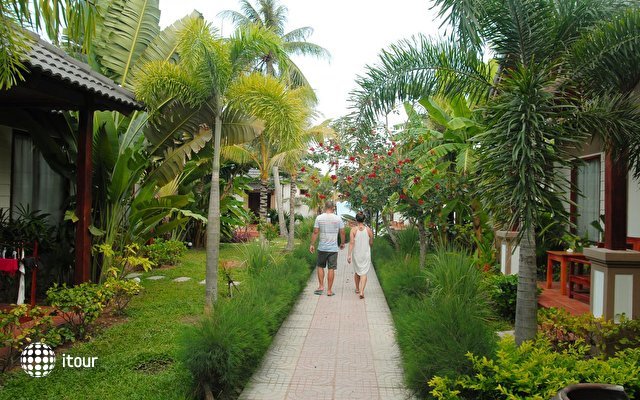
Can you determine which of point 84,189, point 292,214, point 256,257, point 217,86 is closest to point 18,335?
point 84,189

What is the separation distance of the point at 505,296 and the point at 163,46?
306 inches

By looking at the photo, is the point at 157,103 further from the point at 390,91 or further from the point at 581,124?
the point at 581,124

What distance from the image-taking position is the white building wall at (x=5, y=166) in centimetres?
816

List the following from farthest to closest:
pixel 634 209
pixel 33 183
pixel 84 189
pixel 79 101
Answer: pixel 33 183 < pixel 634 209 < pixel 84 189 < pixel 79 101

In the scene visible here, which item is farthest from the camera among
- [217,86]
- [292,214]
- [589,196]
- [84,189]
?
[292,214]

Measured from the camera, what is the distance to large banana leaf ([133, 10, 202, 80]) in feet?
31.0

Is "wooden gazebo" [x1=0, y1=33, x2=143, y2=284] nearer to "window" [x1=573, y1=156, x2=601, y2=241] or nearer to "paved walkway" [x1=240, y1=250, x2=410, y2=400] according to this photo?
"paved walkway" [x1=240, y1=250, x2=410, y2=400]

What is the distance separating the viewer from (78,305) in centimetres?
590

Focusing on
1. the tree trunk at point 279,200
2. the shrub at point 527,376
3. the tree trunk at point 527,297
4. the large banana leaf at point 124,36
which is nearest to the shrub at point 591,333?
the tree trunk at point 527,297

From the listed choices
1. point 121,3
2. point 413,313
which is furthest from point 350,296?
point 121,3

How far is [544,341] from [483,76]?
2948mm

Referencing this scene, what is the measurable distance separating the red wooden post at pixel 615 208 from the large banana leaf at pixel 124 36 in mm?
8014

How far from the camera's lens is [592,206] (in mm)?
9773

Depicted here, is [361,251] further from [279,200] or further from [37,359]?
[279,200]
